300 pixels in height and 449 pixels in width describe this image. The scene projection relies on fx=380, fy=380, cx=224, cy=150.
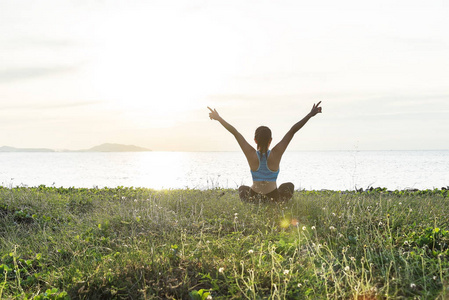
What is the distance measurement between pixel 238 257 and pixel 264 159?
3605mm

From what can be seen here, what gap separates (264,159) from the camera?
831cm

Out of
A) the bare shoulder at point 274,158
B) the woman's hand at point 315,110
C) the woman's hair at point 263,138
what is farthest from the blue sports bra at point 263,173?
the woman's hand at point 315,110

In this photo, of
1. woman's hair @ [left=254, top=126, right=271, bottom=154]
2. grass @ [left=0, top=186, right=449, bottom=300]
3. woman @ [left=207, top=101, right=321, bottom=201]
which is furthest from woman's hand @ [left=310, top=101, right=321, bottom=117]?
grass @ [left=0, top=186, right=449, bottom=300]

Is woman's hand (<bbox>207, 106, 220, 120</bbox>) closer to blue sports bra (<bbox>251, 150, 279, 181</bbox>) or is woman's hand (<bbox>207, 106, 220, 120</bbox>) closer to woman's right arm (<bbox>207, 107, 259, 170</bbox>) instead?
woman's right arm (<bbox>207, 107, 259, 170</bbox>)

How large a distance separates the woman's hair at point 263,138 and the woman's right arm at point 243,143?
190 millimetres

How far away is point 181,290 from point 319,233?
9.07 feet

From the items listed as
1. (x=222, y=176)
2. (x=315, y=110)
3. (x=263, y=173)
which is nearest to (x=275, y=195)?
(x=263, y=173)

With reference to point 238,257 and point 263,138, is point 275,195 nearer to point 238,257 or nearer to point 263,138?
point 263,138

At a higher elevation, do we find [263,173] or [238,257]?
[263,173]

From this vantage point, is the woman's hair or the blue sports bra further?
the blue sports bra

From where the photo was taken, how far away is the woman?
26.9 ft

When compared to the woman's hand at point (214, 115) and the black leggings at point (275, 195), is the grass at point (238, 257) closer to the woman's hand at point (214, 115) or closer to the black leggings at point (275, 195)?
the black leggings at point (275, 195)

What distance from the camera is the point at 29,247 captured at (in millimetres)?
6574

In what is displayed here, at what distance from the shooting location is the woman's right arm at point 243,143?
27.1 ft
